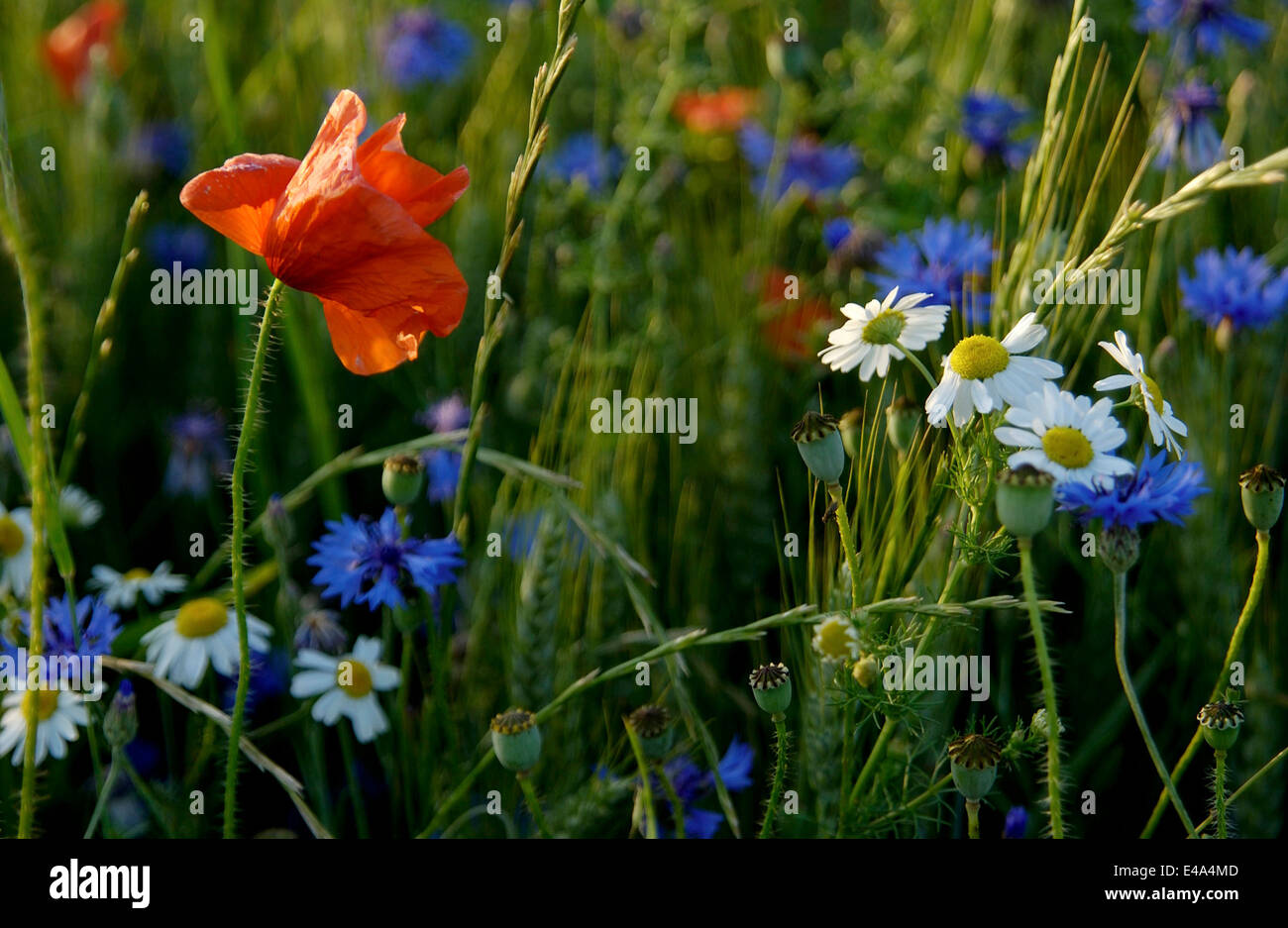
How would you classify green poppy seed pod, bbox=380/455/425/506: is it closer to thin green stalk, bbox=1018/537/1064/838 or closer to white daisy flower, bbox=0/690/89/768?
white daisy flower, bbox=0/690/89/768

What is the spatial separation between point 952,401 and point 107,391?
106cm

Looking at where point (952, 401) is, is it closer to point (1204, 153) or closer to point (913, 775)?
point (913, 775)

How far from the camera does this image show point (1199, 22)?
1301mm

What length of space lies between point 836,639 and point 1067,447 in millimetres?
186

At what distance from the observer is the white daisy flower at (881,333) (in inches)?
28.5

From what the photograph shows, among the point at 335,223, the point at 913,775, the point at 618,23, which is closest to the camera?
the point at 335,223

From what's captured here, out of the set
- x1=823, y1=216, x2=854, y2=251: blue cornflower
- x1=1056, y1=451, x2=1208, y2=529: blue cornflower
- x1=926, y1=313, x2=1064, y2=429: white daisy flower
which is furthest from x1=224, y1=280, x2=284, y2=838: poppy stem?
x1=823, y1=216, x2=854, y2=251: blue cornflower

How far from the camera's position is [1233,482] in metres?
1.13

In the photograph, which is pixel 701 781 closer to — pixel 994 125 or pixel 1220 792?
pixel 1220 792

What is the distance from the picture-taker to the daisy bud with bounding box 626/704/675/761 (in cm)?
74

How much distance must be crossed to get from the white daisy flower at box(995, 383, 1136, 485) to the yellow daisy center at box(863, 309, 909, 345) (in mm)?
92

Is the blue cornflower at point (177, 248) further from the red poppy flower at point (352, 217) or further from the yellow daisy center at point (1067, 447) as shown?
the yellow daisy center at point (1067, 447)

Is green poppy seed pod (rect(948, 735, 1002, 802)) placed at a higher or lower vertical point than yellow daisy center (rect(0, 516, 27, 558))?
lower
